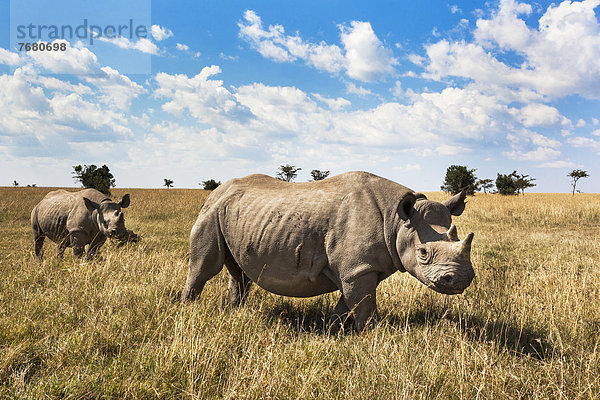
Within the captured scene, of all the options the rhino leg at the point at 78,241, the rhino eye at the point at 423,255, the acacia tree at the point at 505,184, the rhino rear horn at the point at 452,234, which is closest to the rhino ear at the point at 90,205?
the rhino leg at the point at 78,241

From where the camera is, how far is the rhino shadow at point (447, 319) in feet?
12.6

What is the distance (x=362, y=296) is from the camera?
369cm

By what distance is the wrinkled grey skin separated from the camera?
8078mm

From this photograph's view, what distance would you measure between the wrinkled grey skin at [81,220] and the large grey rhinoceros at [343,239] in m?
4.59

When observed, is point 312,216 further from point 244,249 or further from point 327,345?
point 327,345

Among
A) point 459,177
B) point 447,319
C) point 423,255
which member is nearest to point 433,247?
point 423,255

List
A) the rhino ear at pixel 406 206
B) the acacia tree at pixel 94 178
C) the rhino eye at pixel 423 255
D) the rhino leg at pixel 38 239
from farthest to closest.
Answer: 1. the acacia tree at pixel 94 178
2. the rhino leg at pixel 38 239
3. the rhino ear at pixel 406 206
4. the rhino eye at pixel 423 255

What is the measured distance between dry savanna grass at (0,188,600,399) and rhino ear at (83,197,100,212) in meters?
1.94

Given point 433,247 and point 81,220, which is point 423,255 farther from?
point 81,220

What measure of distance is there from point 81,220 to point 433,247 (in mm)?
7835

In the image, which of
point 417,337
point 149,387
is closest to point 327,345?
point 417,337

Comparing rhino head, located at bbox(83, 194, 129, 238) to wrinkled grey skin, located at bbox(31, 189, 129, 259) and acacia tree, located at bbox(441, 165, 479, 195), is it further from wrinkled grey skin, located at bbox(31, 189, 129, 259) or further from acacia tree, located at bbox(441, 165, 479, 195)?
acacia tree, located at bbox(441, 165, 479, 195)

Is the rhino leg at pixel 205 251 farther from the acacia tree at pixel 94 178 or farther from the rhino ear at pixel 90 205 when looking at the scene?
the acacia tree at pixel 94 178

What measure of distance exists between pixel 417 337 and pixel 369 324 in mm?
487
